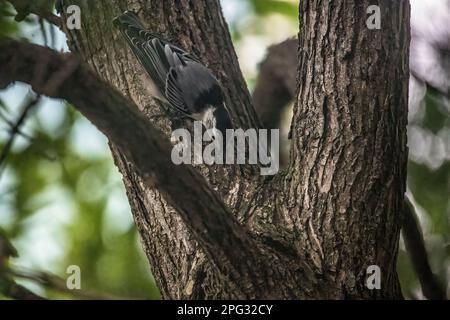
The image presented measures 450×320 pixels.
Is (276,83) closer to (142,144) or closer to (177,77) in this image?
(177,77)

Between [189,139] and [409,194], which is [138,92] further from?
[409,194]

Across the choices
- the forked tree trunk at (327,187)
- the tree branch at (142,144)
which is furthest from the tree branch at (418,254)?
the tree branch at (142,144)

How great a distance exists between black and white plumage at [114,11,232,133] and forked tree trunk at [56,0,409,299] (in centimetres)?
48

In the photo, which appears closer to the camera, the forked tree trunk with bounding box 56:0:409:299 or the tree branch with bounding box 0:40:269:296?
the tree branch with bounding box 0:40:269:296

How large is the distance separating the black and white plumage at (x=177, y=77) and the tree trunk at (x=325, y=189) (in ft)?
1.57

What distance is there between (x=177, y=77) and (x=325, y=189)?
138cm

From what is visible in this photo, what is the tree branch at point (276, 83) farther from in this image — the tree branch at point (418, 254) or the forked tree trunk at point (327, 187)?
the forked tree trunk at point (327, 187)

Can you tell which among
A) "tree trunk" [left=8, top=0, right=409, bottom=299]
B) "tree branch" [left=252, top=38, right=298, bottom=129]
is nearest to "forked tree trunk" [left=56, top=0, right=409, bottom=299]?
"tree trunk" [left=8, top=0, right=409, bottom=299]

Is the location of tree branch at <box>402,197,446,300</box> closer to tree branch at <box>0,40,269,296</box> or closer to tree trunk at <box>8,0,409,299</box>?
tree trunk at <box>8,0,409,299</box>

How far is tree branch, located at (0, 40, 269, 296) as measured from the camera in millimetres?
2197
